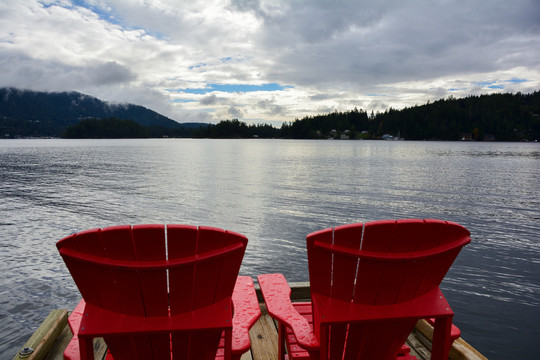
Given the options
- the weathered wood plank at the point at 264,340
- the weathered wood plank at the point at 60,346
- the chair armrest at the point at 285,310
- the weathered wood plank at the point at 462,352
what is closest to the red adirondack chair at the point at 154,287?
the chair armrest at the point at 285,310

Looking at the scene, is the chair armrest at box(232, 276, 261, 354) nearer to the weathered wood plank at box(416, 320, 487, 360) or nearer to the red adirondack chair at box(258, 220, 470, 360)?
the red adirondack chair at box(258, 220, 470, 360)

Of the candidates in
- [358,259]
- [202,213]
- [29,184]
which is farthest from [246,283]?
[29,184]

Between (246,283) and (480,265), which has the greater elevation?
(246,283)

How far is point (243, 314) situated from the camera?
2.83 metres

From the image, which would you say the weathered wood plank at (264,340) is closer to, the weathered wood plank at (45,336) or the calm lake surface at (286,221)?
the weathered wood plank at (45,336)

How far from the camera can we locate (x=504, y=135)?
611ft

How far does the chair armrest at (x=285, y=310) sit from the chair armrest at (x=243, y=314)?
0.38 feet

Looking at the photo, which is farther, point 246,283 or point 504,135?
point 504,135

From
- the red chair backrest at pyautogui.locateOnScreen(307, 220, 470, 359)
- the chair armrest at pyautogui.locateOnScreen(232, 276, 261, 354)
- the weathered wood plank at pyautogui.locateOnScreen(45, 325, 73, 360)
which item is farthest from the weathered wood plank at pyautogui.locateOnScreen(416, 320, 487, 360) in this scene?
the weathered wood plank at pyautogui.locateOnScreen(45, 325, 73, 360)

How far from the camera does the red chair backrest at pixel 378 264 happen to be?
2.31 metres

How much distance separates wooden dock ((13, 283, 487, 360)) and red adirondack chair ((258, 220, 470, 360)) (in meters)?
1.13

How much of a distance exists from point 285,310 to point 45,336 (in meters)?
2.60

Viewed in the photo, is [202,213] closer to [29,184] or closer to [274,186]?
[274,186]

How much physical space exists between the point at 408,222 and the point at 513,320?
20.7 ft
